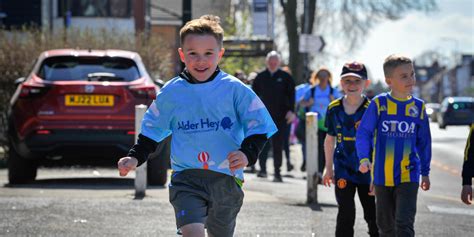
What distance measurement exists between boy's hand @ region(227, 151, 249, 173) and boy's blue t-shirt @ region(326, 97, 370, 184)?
2.81 meters

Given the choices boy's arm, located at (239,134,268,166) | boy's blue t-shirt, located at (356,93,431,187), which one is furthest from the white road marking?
boy's arm, located at (239,134,268,166)

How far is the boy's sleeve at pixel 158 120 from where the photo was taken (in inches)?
252

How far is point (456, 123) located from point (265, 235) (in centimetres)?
5910

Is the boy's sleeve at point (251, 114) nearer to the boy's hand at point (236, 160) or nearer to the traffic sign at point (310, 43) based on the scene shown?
the boy's hand at point (236, 160)

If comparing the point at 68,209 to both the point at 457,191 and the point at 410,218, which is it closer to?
the point at 410,218

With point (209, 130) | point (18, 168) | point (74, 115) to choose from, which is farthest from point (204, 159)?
point (18, 168)

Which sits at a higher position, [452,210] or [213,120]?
[213,120]

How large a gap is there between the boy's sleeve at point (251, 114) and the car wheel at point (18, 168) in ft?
24.3

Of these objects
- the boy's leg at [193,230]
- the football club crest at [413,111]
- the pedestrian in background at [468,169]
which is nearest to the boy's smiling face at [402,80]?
the football club crest at [413,111]

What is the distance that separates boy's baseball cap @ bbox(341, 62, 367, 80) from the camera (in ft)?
29.8

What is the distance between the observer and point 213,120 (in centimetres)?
628

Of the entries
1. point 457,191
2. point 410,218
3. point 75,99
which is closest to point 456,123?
point 457,191

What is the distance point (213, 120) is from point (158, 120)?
0.33m

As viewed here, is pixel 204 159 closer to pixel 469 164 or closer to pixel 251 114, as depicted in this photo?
pixel 251 114
